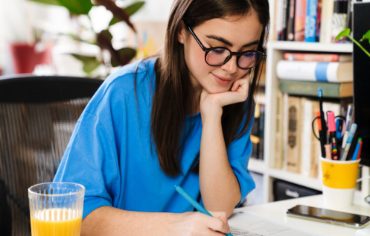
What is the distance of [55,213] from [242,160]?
0.58m

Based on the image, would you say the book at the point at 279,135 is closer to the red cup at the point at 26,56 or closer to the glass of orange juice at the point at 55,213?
the glass of orange juice at the point at 55,213

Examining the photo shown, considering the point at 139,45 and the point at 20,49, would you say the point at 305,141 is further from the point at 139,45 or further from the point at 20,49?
the point at 20,49

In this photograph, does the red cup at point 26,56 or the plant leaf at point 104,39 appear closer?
the plant leaf at point 104,39

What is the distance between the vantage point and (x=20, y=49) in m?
4.60

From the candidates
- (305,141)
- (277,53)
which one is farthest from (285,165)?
(277,53)

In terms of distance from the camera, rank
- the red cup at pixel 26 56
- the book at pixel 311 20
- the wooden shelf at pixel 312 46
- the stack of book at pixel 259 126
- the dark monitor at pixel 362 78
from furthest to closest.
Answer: the red cup at pixel 26 56
the stack of book at pixel 259 126
the book at pixel 311 20
the wooden shelf at pixel 312 46
the dark monitor at pixel 362 78

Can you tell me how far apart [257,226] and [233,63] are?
13.0 inches

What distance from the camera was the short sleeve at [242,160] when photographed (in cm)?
130

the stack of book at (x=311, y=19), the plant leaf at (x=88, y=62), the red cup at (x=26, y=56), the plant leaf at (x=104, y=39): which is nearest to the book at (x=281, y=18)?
the stack of book at (x=311, y=19)

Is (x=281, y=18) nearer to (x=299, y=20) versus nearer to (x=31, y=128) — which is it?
(x=299, y=20)

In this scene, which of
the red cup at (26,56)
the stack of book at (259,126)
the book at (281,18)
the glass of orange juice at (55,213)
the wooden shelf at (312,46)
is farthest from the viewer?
the red cup at (26,56)

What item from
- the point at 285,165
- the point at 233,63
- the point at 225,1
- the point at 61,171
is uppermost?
the point at 225,1

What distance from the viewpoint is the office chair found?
1.26 m

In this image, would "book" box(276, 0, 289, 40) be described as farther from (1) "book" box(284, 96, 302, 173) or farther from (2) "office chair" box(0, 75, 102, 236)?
(2) "office chair" box(0, 75, 102, 236)
